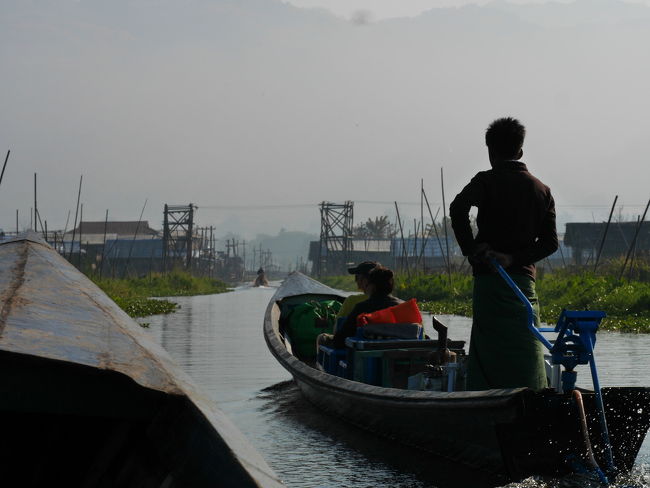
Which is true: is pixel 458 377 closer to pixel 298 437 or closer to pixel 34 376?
pixel 298 437

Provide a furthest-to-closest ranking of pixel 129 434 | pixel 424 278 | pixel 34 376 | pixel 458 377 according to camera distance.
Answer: pixel 424 278 → pixel 458 377 → pixel 129 434 → pixel 34 376

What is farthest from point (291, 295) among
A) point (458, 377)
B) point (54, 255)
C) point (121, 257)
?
point (121, 257)

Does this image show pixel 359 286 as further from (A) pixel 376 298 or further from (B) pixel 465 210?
(B) pixel 465 210

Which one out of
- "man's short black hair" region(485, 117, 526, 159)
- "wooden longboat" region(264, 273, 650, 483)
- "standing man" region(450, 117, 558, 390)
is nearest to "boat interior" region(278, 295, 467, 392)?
"wooden longboat" region(264, 273, 650, 483)

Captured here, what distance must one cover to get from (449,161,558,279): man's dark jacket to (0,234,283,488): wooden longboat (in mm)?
2820

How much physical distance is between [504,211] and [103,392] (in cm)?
340

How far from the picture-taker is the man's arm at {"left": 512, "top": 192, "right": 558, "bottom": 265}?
5.33 metres

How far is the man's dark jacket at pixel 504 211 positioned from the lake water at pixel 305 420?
4.45 ft

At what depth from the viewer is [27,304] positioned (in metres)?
2.36

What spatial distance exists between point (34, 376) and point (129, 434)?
23.4 inches

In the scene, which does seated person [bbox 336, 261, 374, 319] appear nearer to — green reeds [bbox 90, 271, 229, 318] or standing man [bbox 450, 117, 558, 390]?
standing man [bbox 450, 117, 558, 390]

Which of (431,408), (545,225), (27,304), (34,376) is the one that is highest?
(545,225)

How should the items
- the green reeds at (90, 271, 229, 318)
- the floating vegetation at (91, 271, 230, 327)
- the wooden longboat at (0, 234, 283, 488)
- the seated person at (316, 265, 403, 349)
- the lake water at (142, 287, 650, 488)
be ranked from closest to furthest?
the wooden longboat at (0, 234, 283, 488) → the lake water at (142, 287, 650, 488) → the seated person at (316, 265, 403, 349) → the floating vegetation at (91, 271, 230, 327) → the green reeds at (90, 271, 229, 318)

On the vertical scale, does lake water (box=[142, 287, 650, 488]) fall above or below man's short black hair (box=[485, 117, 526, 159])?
below
